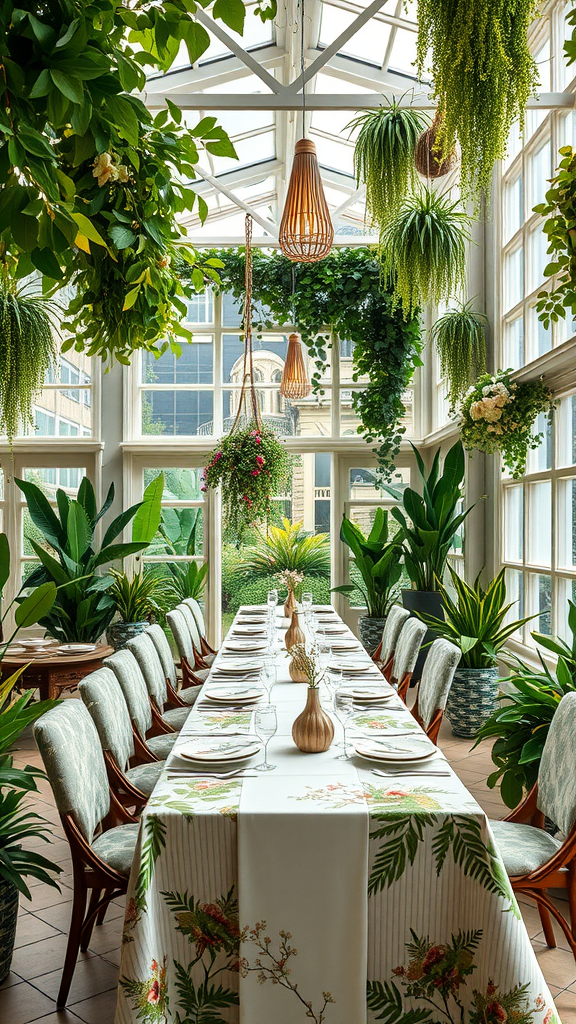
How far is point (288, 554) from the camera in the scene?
8.30 meters

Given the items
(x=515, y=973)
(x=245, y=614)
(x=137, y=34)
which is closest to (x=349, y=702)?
(x=515, y=973)

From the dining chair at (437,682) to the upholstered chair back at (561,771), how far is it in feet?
2.25

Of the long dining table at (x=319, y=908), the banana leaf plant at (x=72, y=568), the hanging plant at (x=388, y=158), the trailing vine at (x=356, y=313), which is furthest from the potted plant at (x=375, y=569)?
the long dining table at (x=319, y=908)

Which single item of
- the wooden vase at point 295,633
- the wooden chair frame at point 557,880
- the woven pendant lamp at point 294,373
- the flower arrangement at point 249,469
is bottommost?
the wooden chair frame at point 557,880

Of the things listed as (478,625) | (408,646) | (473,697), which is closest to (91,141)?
(408,646)

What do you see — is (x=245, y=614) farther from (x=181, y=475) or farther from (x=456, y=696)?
Result: (x=181, y=475)

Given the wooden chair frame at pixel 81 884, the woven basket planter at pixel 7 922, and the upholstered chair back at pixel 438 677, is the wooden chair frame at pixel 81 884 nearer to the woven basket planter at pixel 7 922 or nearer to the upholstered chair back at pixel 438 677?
the woven basket planter at pixel 7 922

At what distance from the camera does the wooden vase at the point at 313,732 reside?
8.39 ft

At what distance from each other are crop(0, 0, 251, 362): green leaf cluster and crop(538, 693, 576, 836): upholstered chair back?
1.79m

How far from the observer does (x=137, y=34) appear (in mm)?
1389

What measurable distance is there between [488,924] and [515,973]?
0.11 m

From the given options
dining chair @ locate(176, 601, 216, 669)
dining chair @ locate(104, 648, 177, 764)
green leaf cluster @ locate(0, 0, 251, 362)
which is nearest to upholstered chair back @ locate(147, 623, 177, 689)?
dining chair @ locate(104, 648, 177, 764)

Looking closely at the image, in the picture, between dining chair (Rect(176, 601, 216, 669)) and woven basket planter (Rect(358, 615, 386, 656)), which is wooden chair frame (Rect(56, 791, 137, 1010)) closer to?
dining chair (Rect(176, 601, 216, 669))

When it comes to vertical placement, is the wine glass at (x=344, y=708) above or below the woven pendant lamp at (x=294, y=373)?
below
